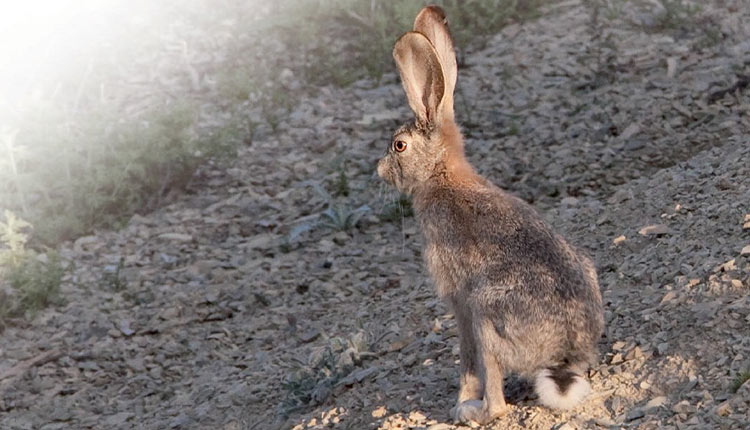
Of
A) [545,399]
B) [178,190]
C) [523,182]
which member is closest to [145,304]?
[178,190]

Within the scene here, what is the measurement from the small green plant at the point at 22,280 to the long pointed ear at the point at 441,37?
398 cm

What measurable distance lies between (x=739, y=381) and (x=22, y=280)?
5.47m

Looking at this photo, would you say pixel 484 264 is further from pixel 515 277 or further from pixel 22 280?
pixel 22 280

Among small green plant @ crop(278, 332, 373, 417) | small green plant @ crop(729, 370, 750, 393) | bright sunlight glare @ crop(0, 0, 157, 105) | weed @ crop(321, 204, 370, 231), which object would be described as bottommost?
small green plant @ crop(278, 332, 373, 417)

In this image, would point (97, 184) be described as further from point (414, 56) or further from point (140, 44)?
point (414, 56)

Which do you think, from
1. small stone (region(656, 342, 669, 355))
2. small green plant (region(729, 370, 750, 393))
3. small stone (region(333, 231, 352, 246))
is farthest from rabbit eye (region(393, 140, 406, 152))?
small stone (region(333, 231, 352, 246))

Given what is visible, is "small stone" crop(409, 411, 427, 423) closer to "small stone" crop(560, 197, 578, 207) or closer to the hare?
the hare

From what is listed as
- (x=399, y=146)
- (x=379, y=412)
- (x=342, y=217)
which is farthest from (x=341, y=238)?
(x=379, y=412)

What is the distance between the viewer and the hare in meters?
5.38

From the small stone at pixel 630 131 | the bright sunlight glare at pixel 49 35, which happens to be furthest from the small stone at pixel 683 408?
the bright sunlight glare at pixel 49 35

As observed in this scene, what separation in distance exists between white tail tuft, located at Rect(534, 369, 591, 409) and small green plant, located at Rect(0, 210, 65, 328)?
15.4 feet

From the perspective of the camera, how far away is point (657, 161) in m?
9.32

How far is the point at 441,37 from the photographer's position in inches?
240

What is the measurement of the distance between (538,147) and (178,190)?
3.07m
